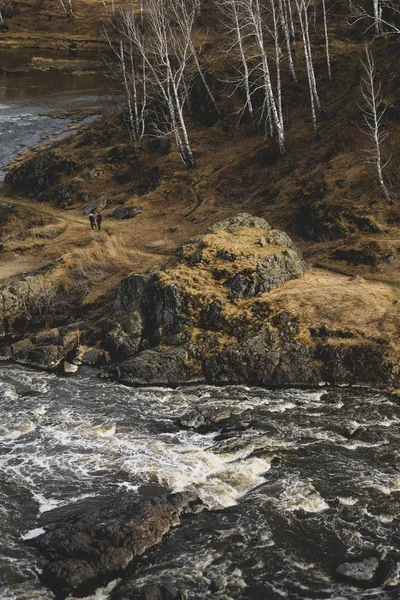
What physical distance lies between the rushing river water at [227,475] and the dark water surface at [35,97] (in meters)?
36.6

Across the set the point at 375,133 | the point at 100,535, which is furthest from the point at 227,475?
the point at 375,133

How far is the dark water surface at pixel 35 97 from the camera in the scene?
61.0 meters

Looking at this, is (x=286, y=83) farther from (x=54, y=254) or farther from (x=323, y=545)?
(x=323, y=545)

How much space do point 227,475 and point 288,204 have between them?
21.5m

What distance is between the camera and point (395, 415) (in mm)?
20016

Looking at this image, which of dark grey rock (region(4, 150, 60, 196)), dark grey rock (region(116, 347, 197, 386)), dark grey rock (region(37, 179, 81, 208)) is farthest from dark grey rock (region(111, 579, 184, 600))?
dark grey rock (region(4, 150, 60, 196))

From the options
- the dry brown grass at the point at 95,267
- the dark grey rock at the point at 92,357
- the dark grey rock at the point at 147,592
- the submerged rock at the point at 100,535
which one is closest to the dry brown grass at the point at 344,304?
the dark grey rock at the point at 92,357

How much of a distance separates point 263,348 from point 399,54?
26.8 m

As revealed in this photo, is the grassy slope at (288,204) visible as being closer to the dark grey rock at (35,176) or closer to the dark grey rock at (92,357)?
the dark grey rock at (35,176)

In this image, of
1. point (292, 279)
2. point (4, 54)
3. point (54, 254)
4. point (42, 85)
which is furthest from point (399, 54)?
point (4, 54)

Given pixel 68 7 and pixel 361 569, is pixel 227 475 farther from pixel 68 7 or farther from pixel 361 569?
pixel 68 7

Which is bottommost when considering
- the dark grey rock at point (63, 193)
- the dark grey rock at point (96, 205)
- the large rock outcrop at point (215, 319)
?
the large rock outcrop at point (215, 319)

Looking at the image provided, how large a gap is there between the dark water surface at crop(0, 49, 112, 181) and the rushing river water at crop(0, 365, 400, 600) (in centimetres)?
3665

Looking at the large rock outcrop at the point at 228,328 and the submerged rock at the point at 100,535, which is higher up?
the large rock outcrop at the point at 228,328
